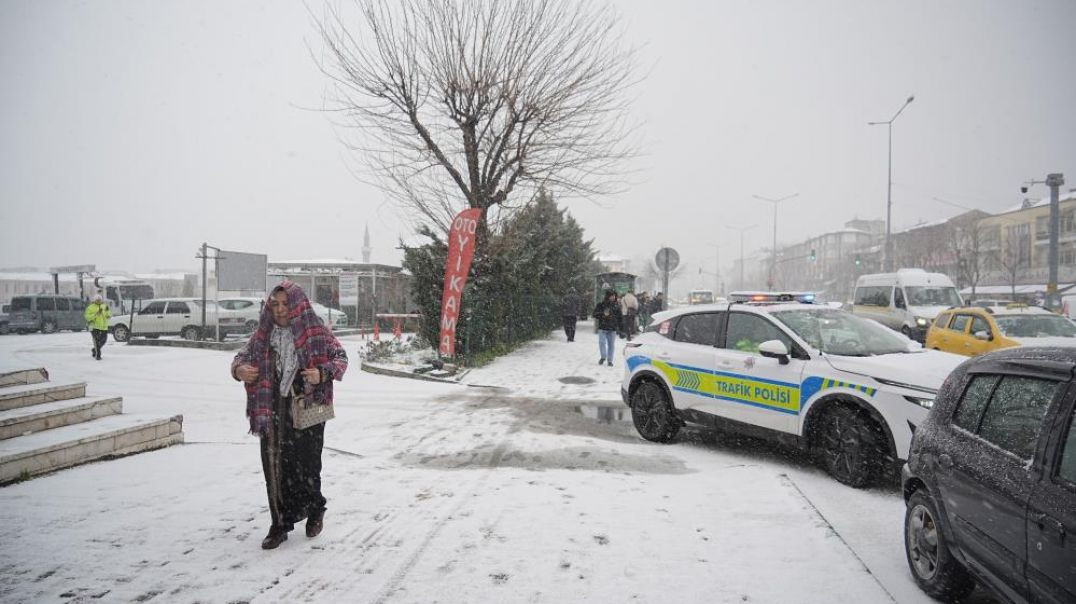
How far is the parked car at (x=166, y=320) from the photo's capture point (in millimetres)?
21094

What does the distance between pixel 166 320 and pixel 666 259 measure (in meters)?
18.0

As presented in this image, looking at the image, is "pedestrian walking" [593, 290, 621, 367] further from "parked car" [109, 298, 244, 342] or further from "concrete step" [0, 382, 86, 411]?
"parked car" [109, 298, 244, 342]

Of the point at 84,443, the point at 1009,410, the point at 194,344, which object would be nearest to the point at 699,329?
the point at 1009,410

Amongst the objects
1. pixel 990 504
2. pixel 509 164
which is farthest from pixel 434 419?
pixel 509 164

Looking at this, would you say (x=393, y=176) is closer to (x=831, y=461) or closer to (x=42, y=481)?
(x=42, y=481)

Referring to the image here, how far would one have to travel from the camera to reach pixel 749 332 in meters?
6.12

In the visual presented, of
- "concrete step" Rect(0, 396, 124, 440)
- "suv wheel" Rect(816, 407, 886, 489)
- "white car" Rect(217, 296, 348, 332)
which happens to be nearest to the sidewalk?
"suv wheel" Rect(816, 407, 886, 489)

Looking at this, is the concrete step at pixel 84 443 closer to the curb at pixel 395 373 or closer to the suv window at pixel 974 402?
the curb at pixel 395 373

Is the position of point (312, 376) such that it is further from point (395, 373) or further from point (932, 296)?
point (932, 296)

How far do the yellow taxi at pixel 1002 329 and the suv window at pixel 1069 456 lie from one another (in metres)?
9.73

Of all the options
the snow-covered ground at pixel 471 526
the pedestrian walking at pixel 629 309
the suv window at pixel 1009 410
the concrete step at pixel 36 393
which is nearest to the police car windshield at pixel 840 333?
the snow-covered ground at pixel 471 526

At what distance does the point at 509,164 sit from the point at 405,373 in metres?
5.59

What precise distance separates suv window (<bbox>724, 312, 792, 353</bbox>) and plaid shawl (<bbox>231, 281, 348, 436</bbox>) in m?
4.13

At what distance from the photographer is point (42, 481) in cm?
488
